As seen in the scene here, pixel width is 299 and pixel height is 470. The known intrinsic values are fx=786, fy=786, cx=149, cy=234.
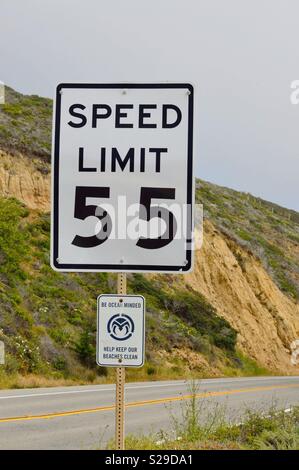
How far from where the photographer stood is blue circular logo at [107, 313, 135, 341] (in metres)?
4.66

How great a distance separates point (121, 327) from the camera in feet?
15.3

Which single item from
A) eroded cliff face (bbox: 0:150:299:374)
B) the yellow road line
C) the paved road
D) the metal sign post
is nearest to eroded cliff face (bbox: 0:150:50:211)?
eroded cliff face (bbox: 0:150:299:374)

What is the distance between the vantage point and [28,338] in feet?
82.1

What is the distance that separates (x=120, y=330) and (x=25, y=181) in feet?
115

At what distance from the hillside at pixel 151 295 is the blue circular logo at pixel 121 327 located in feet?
54.3

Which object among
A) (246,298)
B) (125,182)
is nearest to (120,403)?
(125,182)

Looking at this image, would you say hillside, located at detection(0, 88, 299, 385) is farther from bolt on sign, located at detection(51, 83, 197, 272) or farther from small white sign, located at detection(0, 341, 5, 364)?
bolt on sign, located at detection(51, 83, 197, 272)

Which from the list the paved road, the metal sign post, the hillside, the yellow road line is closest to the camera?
the metal sign post

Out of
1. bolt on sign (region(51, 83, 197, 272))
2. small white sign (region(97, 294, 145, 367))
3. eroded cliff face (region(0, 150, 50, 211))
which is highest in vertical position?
eroded cliff face (region(0, 150, 50, 211))

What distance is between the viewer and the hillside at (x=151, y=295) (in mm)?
25688

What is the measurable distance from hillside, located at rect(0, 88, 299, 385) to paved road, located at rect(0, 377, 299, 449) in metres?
3.14

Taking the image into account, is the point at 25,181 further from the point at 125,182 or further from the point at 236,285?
the point at 125,182
